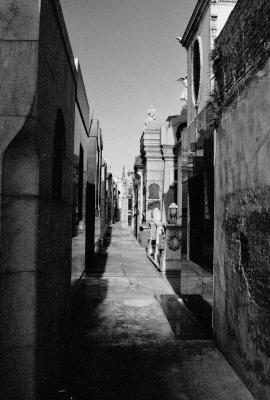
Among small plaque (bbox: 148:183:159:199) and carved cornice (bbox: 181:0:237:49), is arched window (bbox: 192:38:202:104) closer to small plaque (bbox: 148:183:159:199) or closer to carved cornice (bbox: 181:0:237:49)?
carved cornice (bbox: 181:0:237:49)

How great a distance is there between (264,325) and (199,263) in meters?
4.57

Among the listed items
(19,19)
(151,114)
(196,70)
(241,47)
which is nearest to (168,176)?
(151,114)

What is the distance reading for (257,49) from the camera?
4.20 metres

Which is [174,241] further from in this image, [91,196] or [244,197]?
[244,197]

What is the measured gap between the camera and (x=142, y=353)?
5258mm

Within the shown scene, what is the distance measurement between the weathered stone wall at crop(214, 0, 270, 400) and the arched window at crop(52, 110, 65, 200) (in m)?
2.75

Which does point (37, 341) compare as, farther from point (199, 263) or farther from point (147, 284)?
point (147, 284)

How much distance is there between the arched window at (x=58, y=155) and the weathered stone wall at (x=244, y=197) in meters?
2.75

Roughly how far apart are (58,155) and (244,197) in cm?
294

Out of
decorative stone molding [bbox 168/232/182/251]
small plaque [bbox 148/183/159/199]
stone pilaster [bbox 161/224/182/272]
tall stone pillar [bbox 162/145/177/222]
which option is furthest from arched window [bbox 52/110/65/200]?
small plaque [bbox 148/183/159/199]

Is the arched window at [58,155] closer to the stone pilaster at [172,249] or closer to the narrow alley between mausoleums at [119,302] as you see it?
the narrow alley between mausoleums at [119,302]

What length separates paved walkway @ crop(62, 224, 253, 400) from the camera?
4.18m

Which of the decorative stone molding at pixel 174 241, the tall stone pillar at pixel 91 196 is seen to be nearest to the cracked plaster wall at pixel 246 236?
the decorative stone molding at pixel 174 241

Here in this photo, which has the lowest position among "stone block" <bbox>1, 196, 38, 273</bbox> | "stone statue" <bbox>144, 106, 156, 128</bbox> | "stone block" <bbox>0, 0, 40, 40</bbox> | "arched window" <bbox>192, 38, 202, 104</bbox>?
"stone block" <bbox>1, 196, 38, 273</bbox>
